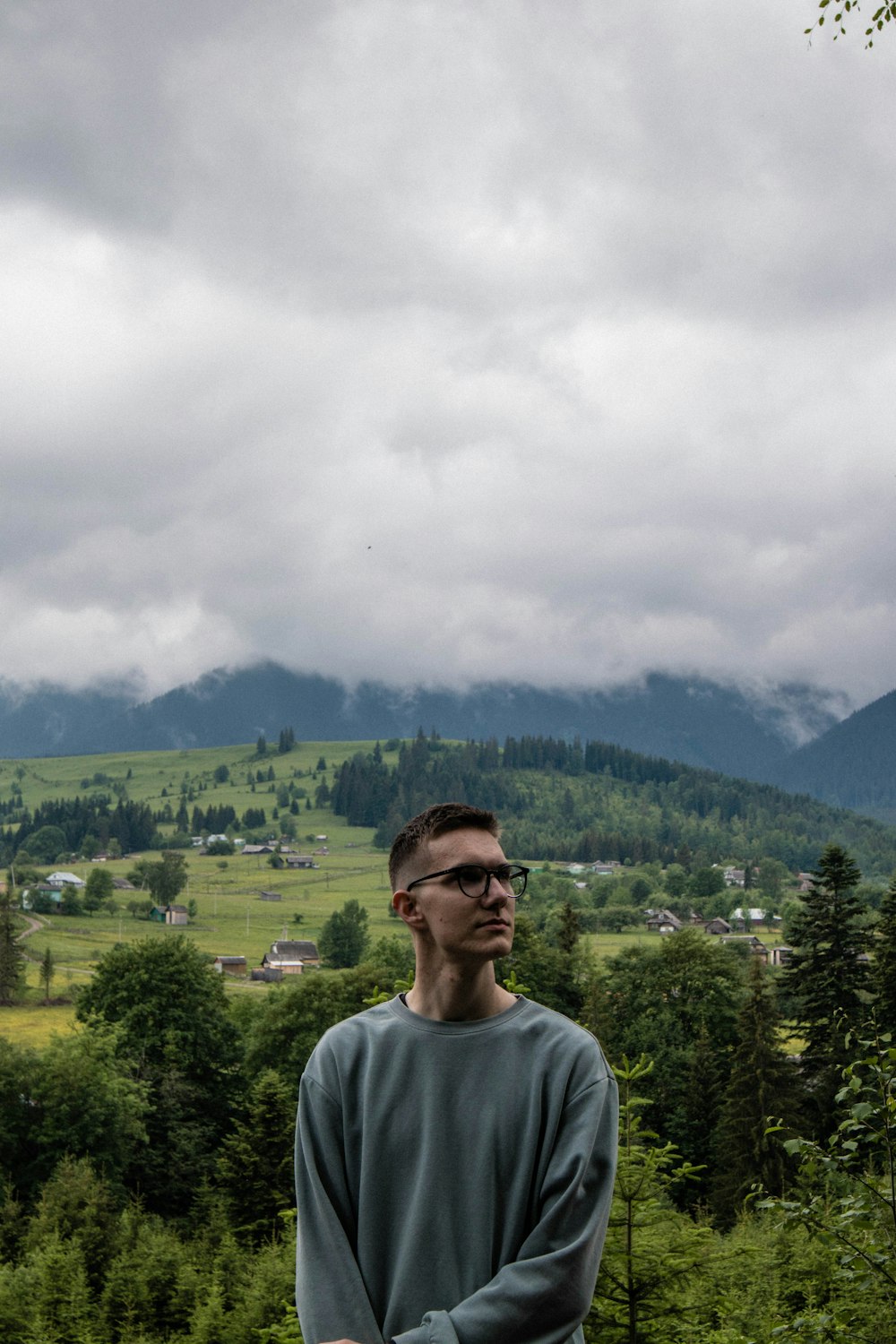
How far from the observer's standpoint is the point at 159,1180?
43375 millimetres

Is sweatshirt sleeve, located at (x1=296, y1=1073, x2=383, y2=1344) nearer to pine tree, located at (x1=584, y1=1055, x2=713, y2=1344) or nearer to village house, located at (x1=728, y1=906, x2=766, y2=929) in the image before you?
pine tree, located at (x1=584, y1=1055, x2=713, y2=1344)

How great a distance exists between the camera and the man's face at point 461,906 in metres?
3.69

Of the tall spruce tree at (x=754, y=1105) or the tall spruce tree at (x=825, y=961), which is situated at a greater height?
the tall spruce tree at (x=825, y=961)

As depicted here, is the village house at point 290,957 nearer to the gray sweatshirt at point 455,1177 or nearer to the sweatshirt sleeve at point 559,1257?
the gray sweatshirt at point 455,1177

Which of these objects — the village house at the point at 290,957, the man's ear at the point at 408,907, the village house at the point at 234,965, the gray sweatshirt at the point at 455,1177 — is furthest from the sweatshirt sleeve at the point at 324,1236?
the village house at the point at 234,965

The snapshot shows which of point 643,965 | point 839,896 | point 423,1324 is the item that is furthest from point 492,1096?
point 643,965

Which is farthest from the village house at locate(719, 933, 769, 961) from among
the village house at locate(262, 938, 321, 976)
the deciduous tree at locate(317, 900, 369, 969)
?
the village house at locate(262, 938, 321, 976)

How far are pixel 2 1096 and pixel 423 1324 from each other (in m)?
42.9

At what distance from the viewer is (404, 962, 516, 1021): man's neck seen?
3709mm

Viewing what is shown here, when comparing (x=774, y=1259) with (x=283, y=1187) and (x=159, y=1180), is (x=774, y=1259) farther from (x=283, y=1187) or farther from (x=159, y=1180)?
(x=159, y=1180)

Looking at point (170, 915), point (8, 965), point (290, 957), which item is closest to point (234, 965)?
point (290, 957)

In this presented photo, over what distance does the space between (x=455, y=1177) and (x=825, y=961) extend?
3961 centimetres

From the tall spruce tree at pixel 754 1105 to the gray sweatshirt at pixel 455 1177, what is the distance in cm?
3423

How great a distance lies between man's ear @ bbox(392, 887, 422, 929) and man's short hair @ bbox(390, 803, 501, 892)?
0.04 meters
